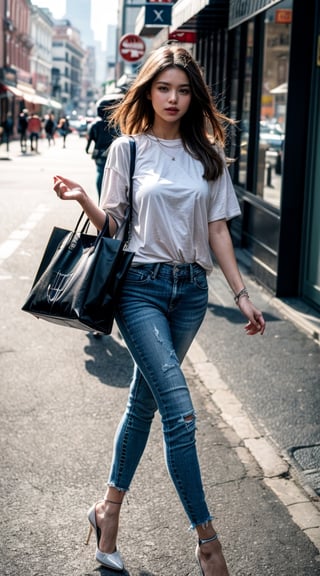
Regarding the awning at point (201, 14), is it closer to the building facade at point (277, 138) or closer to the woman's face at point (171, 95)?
the building facade at point (277, 138)

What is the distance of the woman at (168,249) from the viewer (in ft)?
10.1

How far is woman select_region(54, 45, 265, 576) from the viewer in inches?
121

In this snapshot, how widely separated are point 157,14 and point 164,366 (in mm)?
10850

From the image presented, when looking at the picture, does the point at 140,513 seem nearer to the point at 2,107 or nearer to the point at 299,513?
the point at 299,513

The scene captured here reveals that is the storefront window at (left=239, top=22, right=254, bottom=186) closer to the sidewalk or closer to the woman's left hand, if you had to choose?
the sidewalk

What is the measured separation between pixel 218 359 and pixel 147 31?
1346cm

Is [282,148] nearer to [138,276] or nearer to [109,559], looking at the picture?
[138,276]

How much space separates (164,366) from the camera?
307cm

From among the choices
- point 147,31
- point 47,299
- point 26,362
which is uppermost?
point 147,31

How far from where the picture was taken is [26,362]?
6262mm

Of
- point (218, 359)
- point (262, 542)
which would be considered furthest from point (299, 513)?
point (218, 359)

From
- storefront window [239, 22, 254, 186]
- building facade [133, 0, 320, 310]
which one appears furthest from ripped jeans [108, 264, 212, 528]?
storefront window [239, 22, 254, 186]

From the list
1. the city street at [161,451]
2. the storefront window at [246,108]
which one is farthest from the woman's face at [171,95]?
the storefront window at [246,108]

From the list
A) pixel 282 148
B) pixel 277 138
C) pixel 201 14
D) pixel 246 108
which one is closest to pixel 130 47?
pixel 201 14
